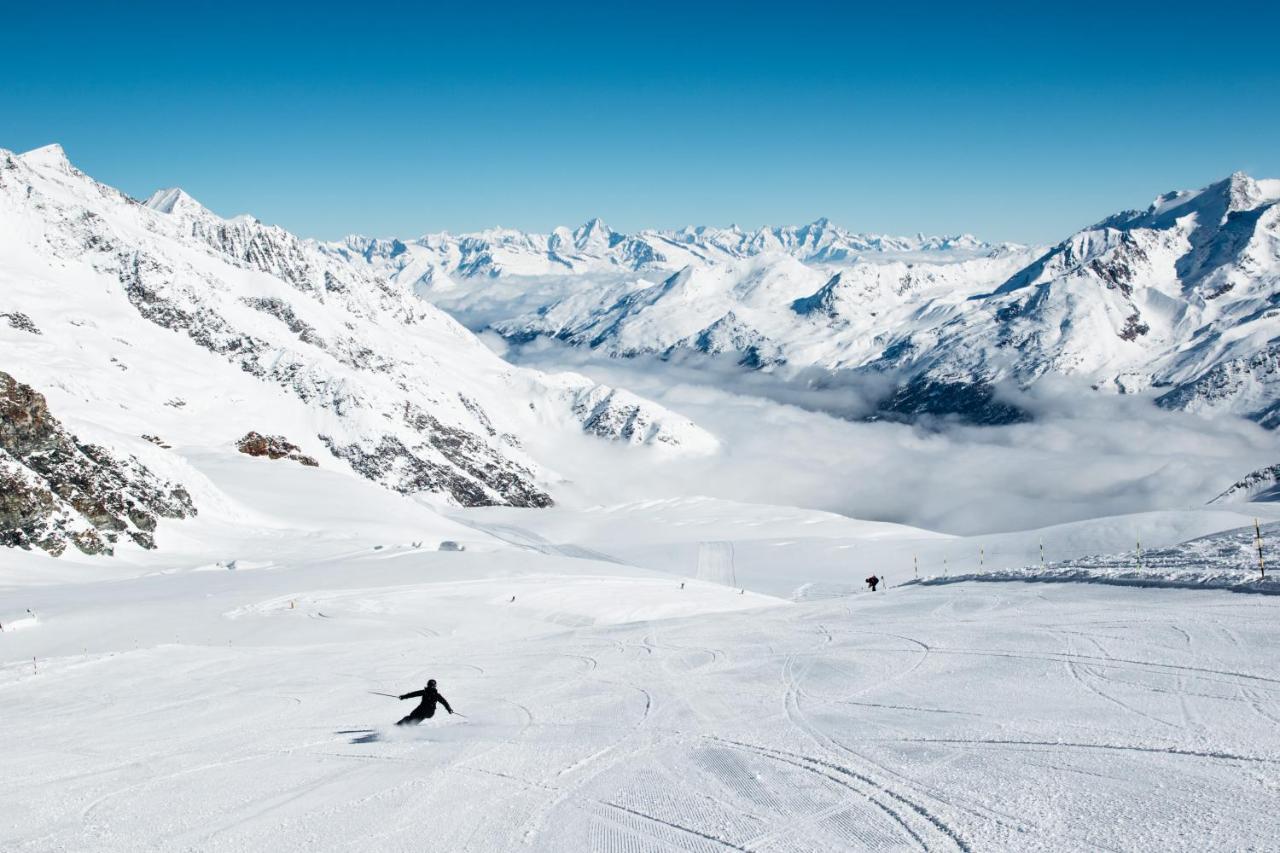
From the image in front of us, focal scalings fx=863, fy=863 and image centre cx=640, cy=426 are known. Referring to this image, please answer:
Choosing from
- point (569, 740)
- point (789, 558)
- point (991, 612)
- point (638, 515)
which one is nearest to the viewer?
point (569, 740)

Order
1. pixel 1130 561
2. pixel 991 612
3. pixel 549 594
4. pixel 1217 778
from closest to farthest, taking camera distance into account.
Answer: pixel 1217 778, pixel 991 612, pixel 1130 561, pixel 549 594

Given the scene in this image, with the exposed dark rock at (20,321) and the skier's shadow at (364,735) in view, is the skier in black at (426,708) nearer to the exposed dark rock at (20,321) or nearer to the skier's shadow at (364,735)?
the skier's shadow at (364,735)

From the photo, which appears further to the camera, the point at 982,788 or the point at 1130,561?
the point at 1130,561

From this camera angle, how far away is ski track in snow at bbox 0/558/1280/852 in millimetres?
10008

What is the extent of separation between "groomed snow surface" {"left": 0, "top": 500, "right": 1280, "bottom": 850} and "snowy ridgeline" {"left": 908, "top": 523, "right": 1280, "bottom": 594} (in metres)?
1.02

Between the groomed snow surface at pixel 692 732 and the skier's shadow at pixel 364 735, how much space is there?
0.08 meters

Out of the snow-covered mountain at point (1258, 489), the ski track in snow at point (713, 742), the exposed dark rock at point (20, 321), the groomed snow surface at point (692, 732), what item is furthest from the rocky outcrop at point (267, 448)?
the snow-covered mountain at point (1258, 489)

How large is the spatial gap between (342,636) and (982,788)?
1119 inches

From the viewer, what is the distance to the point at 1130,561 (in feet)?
107

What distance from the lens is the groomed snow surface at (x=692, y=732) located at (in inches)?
397

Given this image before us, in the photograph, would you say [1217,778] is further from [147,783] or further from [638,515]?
[638,515]

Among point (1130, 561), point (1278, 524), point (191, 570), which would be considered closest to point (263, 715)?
point (1130, 561)

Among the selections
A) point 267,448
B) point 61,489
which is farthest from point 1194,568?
point 267,448

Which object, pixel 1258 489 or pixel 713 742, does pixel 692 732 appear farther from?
pixel 1258 489
